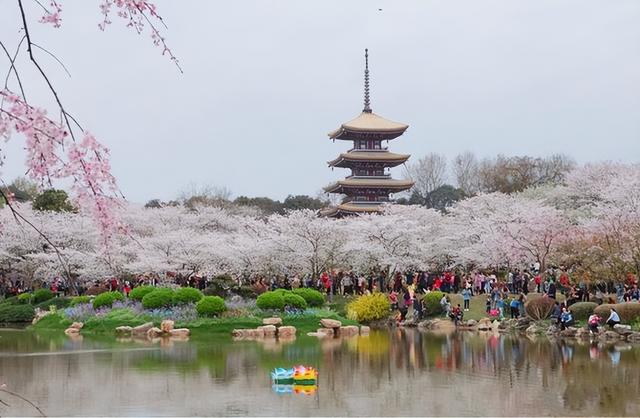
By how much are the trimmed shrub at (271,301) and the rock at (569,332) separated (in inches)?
360

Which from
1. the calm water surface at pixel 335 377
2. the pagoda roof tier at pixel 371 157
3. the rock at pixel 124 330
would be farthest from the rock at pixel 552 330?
the pagoda roof tier at pixel 371 157

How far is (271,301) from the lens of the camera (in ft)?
90.8

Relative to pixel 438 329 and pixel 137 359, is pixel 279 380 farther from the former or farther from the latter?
pixel 438 329

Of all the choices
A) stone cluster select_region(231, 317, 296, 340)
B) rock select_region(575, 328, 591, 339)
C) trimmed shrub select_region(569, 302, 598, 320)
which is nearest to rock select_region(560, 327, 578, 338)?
rock select_region(575, 328, 591, 339)

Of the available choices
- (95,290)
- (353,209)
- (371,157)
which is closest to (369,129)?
(371,157)

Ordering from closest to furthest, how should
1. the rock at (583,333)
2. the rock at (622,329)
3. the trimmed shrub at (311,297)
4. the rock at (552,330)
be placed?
the rock at (622,329)
the rock at (583,333)
the rock at (552,330)
the trimmed shrub at (311,297)

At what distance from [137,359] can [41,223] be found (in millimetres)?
22368

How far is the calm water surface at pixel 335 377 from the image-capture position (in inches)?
494

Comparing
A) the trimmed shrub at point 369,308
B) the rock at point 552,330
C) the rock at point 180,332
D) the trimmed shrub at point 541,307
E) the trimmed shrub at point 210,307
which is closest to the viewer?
the rock at point 552,330

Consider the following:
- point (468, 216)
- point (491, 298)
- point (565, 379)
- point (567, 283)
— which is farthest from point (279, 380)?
point (468, 216)

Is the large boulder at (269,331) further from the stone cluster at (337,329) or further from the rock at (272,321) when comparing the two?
the stone cluster at (337,329)

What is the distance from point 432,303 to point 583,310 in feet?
20.0

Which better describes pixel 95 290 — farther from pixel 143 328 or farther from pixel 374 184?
pixel 374 184

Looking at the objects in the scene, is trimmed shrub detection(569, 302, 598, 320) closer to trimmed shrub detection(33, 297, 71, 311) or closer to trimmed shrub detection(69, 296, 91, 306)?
trimmed shrub detection(69, 296, 91, 306)
